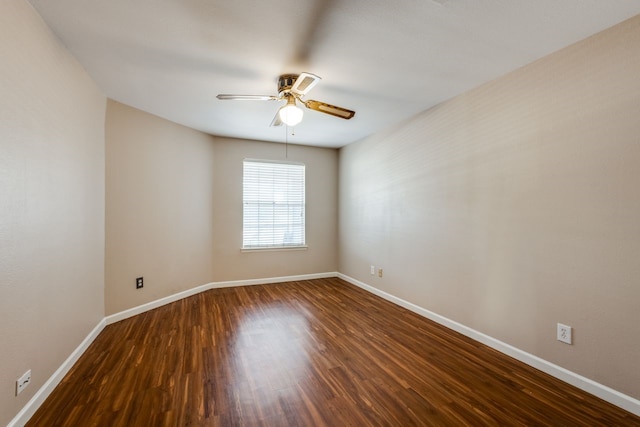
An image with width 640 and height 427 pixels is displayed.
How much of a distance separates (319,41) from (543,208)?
211cm

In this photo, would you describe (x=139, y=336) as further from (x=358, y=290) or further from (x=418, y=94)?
(x=418, y=94)

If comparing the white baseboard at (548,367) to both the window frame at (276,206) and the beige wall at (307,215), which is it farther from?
the window frame at (276,206)

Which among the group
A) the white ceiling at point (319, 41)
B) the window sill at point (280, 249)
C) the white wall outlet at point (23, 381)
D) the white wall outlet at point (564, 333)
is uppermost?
the white ceiling at point (319, 41)

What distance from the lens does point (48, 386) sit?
1.83m

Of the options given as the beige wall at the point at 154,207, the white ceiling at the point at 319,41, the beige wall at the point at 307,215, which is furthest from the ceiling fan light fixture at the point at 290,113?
the beige wall at the point at 307,215

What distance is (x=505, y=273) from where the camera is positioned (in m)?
2.44

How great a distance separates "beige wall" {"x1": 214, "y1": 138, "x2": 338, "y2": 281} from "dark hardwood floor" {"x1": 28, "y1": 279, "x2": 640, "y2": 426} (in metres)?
1.52

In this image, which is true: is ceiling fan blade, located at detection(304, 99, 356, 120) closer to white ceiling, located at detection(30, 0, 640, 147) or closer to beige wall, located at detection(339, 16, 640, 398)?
white ceiling, located at detection(30, 0, 640, 147)

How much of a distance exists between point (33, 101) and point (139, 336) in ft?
6.98

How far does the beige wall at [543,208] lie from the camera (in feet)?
5.80

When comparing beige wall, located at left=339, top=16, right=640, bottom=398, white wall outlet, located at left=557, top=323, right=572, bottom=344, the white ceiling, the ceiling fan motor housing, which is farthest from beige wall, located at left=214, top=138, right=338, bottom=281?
white wall outlet, located at left=557, top=323, right=572, bottom=344

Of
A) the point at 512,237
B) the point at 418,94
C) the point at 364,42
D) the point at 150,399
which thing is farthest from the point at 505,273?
the point at 150,399

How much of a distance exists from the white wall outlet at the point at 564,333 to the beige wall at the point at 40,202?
343 cm

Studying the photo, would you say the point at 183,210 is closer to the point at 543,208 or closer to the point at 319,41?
the point at 319,41
